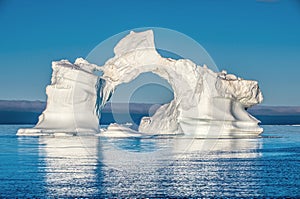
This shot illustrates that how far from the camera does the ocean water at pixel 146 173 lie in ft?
40.0

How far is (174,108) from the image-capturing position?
3456 centimetres

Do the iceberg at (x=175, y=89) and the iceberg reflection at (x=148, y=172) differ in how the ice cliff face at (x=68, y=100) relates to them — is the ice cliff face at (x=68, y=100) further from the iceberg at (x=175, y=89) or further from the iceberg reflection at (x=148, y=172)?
the iceberg reflection at (x=148, y=172)

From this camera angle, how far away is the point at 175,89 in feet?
108

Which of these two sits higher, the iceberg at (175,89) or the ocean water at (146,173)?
the iceberg at (175,89)

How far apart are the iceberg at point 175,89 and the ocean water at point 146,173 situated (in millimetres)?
7978

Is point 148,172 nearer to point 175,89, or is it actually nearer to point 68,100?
point 68,100

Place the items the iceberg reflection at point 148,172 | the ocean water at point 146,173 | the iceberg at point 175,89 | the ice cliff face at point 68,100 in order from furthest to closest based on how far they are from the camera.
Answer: the ice cliff face at point 68,100
the iceberg at point 175,89
the iceberg reflection at point 148,172
the ocean water at point 146,173

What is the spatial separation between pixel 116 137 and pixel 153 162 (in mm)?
16326

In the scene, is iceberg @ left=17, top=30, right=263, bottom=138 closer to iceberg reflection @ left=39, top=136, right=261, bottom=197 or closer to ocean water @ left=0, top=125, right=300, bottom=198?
iceberg reflection @ left=39, top=136, right=261, bottom=197

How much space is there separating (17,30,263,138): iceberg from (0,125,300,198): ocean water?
314 inches

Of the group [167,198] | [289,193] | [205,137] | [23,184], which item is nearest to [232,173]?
[289,193]

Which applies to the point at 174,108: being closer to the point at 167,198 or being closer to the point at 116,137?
the point at 116,137

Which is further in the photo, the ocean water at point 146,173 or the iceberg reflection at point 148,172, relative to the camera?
the iceberg reflection at point 148,172

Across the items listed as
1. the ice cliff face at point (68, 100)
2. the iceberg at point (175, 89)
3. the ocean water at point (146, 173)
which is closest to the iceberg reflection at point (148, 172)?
the ocean water at point (146, 173)
